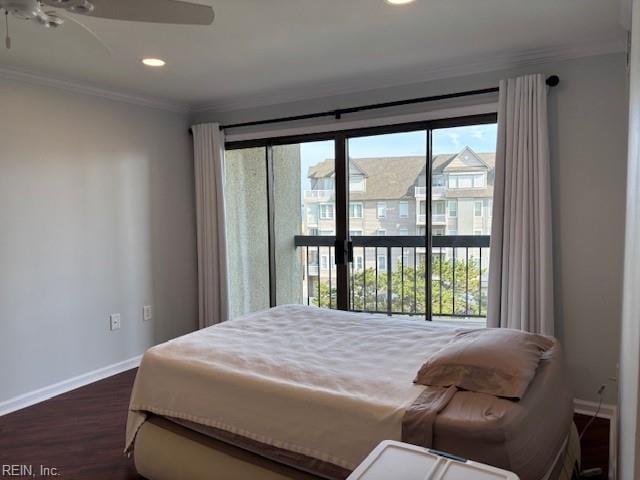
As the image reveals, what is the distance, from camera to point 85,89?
3600 millimetres

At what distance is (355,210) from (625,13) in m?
2.22

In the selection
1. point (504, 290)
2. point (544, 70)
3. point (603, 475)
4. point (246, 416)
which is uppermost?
point (544, 70)

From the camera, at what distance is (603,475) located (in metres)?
2.31

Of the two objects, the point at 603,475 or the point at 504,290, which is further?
the point at 504,290

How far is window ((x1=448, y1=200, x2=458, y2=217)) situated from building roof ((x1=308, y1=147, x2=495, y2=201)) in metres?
0.06

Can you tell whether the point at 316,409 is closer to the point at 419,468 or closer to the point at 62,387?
the point at 419,468

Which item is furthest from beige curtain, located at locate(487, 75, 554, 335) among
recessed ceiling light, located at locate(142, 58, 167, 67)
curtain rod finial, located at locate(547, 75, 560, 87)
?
recessed ceiling light, located at locate(142, 58, 167, 67)

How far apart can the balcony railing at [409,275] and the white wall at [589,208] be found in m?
0.64

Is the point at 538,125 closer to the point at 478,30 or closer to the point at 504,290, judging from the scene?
the point at 478,30

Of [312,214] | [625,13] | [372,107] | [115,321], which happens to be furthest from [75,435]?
[625,13]

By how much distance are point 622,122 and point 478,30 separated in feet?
3.56

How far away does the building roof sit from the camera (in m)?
3.45

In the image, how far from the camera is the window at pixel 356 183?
154 inches

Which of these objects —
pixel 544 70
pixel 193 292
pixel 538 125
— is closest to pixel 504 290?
pixel 538 125
